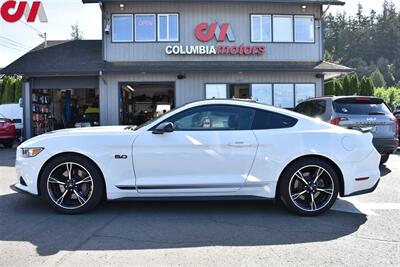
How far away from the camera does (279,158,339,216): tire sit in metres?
5.95

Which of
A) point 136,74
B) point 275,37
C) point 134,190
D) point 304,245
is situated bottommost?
point 304,245

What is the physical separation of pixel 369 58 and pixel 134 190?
99956mm

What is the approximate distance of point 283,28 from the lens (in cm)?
1872

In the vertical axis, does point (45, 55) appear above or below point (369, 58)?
below

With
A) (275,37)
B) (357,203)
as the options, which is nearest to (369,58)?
→ (275,37)

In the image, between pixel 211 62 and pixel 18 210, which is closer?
pixel 18 210

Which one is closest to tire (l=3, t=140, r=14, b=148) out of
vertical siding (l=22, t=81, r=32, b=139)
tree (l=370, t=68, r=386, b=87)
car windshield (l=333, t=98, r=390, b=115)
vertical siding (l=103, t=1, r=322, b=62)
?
vertical siding (l=22, t=81, r=32, b=139)

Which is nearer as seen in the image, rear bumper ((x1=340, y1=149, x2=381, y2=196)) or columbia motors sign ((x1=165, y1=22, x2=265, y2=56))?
rear bumper ((x1=340, y1=149, x2=381, y2=196))

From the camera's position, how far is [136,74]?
17781 mm

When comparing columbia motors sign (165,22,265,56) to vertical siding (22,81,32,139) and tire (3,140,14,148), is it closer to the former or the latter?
vertical siding (22,81,32,139)

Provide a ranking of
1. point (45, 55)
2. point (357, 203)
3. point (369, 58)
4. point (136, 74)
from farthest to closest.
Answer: point (369, 58), point (45, 55), point (136, 74), point (357, 203)

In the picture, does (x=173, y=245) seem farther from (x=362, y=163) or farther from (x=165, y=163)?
(x=362, y=163)

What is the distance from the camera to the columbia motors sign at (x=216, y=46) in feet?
59.4

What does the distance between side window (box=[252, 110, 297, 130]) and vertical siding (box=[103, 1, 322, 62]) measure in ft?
40.9
